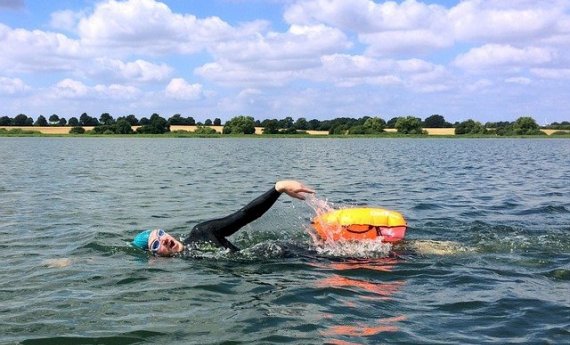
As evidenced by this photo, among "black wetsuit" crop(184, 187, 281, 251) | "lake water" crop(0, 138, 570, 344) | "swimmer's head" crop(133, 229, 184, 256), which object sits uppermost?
"black wetsuit" crop(184, 187, 281, 251)

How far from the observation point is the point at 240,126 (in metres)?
131

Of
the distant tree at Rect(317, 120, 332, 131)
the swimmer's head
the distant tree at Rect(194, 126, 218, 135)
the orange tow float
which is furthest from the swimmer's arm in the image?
the distant tree at Rect(317, 120, 332, 131)

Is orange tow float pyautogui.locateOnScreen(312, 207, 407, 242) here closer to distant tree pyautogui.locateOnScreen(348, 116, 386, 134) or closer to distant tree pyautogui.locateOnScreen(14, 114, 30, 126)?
distant tree pyautogui.locateOnScreen(348, 116, 386, 134)

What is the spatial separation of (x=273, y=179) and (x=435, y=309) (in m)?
20.7

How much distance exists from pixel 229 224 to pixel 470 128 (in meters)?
127

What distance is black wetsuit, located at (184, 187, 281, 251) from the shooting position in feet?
32.1

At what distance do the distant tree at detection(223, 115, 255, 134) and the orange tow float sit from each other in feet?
394

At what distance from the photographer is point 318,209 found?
39.6ft

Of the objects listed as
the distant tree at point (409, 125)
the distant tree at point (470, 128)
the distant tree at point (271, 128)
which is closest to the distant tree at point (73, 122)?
the distant tree at point (271, 128)

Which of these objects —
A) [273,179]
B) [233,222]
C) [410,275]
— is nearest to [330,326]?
[410,275]

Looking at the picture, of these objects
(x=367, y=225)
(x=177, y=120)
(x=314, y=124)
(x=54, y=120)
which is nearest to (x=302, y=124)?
(x=314, y=124)

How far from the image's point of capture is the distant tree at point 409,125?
13188 centimetres

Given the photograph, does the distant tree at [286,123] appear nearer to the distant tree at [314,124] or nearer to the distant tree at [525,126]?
the distant tree at [314,124]

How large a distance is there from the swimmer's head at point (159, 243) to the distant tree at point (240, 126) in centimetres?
12048
